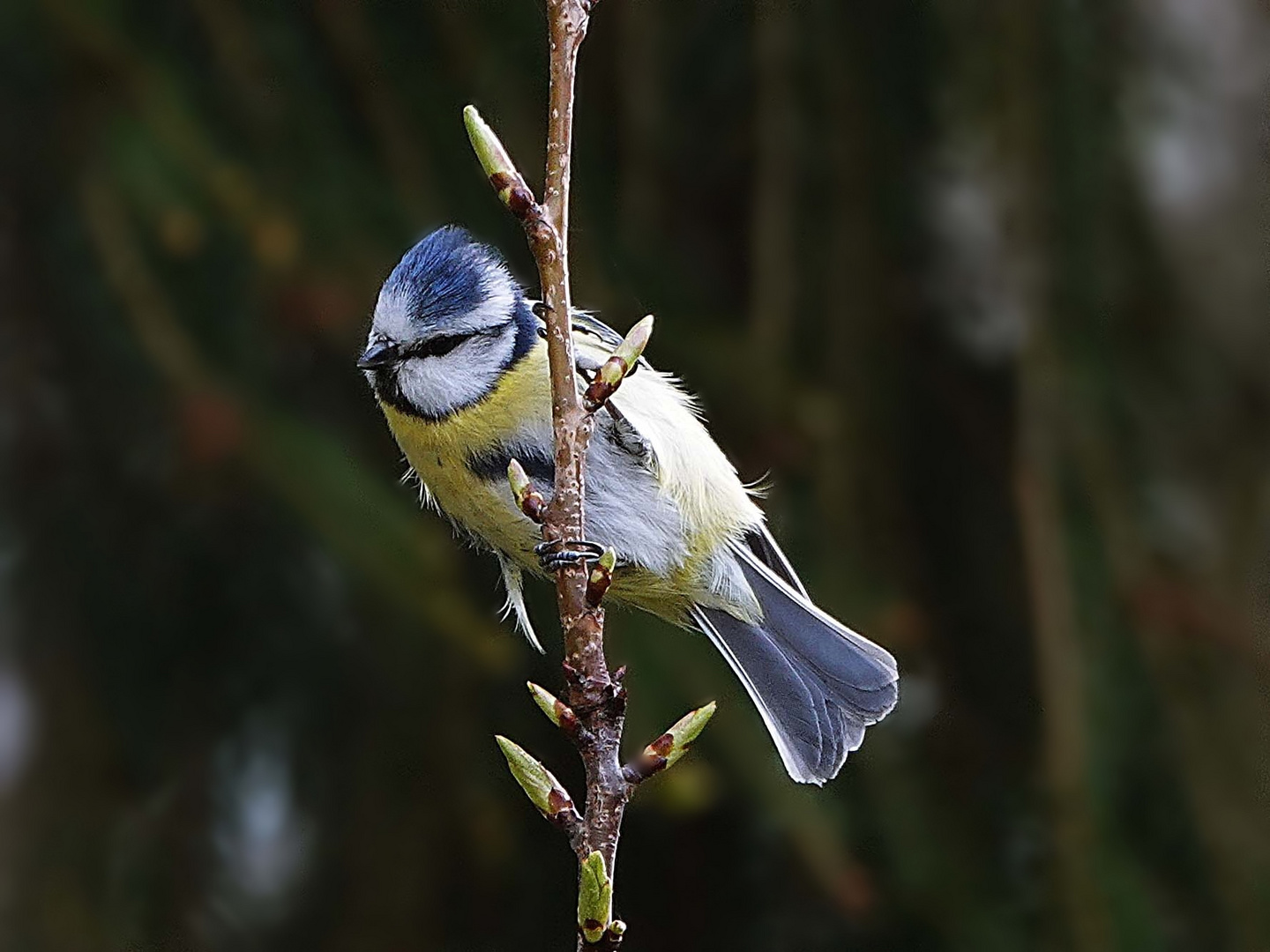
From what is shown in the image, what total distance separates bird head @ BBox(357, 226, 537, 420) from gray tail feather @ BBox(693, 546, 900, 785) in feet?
1.21

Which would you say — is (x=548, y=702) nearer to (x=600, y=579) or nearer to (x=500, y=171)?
(x=600, y=579)

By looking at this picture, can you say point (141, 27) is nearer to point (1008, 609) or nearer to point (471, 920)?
point (471, 920)

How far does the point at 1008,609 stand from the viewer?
5.82ft

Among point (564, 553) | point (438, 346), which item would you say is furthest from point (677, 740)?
point (438, 346)

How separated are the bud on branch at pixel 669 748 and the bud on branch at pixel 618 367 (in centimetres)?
18

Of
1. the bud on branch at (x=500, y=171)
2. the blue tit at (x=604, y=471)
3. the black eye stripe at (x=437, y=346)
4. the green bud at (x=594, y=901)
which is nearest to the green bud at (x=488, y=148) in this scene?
the bud on branch at (x=500, y=171)

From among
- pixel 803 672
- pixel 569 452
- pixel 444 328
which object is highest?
pixel 569 452

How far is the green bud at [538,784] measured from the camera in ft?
2.81

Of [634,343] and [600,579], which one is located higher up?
[634,343]

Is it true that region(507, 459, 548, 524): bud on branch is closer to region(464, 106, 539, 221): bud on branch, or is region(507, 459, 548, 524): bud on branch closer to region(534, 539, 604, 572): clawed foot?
region(534, 539, 604, 572): clawed foot

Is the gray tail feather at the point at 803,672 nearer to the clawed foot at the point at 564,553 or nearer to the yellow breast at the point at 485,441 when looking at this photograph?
the yellow breast at the point at 485,441

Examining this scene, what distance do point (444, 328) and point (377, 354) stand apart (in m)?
0.09

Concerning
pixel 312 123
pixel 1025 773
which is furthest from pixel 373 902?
pixel 312 123

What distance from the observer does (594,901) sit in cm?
76
